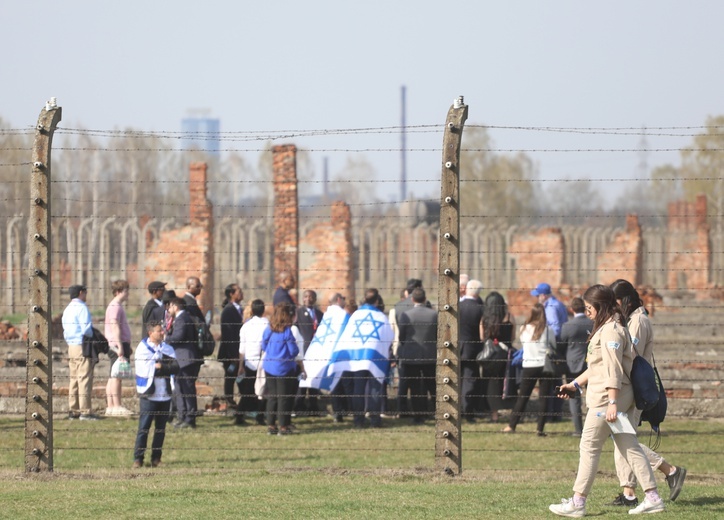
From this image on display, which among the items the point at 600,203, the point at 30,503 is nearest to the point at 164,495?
the point at 30,503

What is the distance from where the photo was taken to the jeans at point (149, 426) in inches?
430

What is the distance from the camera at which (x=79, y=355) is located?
46.1 ft

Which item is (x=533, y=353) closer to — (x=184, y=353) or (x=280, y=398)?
(x=280, y=398)

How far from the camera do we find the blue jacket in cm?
1357

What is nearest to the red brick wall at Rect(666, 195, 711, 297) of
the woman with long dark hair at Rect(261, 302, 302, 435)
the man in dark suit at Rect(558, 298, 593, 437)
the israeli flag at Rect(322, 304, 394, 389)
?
the man in dark suit at Rect(558, 298, 593, 437)

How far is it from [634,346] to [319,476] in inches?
123

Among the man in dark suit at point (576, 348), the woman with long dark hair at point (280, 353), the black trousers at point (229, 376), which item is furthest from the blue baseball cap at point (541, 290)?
the black trousers at point (229, 376)

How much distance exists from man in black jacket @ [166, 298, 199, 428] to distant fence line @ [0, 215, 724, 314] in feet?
20.1

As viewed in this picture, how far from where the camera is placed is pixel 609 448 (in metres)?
12.5

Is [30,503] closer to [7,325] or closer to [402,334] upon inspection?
[402,334]

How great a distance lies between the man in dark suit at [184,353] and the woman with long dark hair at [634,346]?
6290mm

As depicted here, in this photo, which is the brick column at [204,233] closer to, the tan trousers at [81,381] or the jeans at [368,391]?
the tan trousers at [81,381]

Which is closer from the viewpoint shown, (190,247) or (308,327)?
(308,327)

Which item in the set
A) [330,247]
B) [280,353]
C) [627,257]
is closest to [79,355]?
[280,353]
